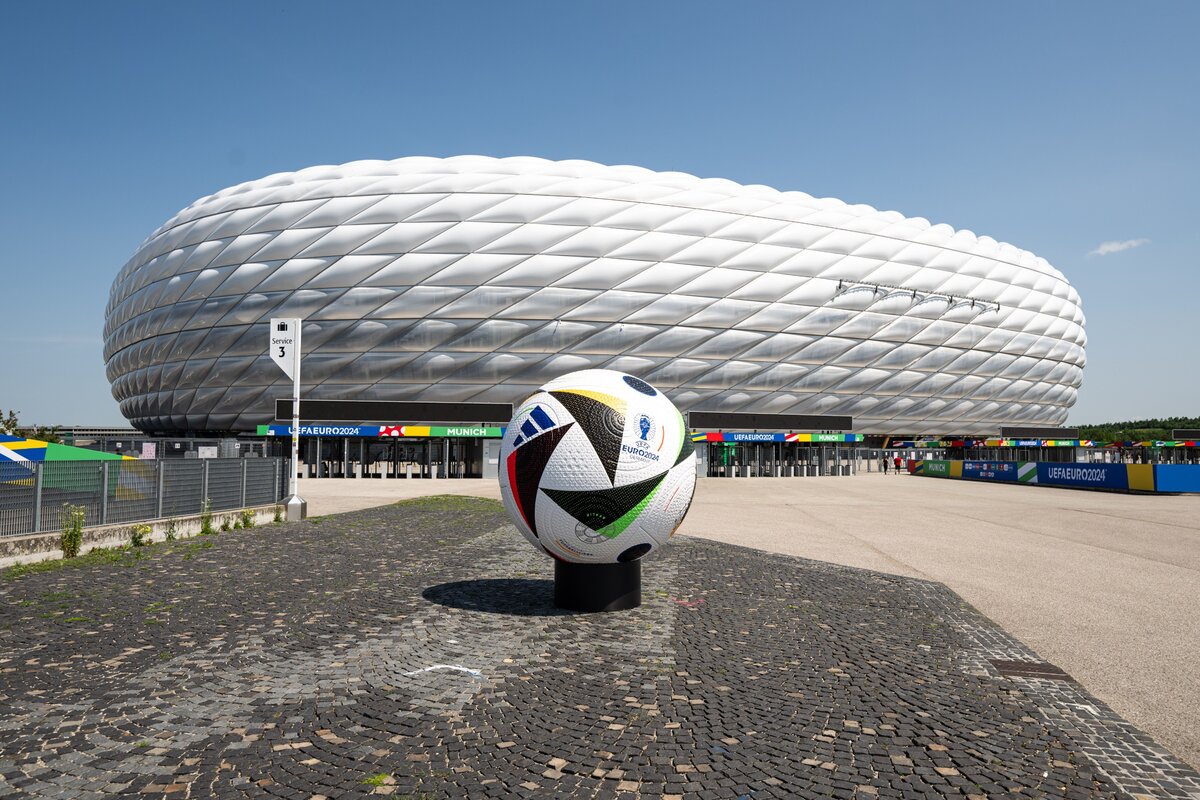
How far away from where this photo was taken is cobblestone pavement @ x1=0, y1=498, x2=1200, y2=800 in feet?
12.2

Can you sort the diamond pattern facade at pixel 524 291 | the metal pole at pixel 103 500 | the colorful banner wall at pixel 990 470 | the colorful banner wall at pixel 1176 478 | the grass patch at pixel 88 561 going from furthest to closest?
1. the diamond pattern facade at pixel 524 291
2. the colorful banner wall at pixel 990 470
3. the colorful banner wall at pixel 1176 478
4. the metal pole at pixel 103 500
5. the grass patch at pixel 88 561

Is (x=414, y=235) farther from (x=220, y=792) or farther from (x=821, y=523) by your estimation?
(x=220, y=792)

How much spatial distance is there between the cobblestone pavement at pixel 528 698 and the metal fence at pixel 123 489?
2.59m

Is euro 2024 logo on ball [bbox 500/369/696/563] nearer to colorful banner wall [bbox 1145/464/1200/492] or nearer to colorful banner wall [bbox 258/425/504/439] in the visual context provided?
colorful banner wall [bbox 1145/464/1200/492]

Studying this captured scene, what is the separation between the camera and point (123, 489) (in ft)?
40.6

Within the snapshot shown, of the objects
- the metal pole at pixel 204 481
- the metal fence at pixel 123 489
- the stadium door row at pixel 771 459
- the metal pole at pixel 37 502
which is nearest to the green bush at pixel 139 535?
the metal fence at pixel 123 489

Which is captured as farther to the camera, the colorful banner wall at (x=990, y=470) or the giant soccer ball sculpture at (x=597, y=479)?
the colorful banner wall at (x=990, y=470)

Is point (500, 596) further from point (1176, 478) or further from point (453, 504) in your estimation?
point (1176, 478)

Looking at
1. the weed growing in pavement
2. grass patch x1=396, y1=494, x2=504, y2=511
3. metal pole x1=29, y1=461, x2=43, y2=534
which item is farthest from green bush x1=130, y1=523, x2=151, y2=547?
grass patch x1=396, y1=494, x2=504, y2=511

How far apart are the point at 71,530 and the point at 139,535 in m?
1.42

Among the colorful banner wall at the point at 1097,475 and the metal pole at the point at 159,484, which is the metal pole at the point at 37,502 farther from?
the colorful banner wall at the point at 1097,475

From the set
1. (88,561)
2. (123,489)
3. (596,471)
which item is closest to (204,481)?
(123,489)

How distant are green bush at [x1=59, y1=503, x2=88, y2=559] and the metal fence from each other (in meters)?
0.11

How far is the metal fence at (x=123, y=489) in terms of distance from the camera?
34.7 feet
